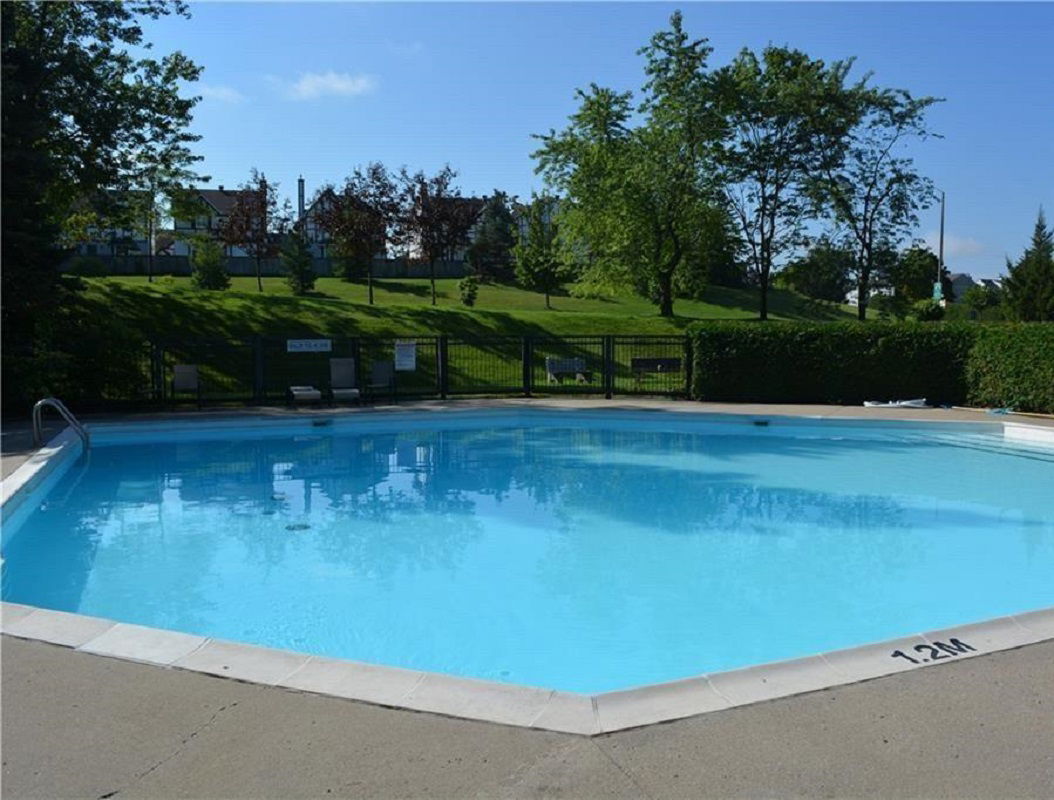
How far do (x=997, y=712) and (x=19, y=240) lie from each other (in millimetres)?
17825

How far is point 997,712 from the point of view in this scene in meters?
4.14

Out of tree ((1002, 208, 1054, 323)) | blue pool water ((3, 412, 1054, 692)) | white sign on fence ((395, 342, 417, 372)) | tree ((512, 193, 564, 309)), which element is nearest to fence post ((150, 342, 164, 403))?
blue pool water ((3, 412, 1054, 692))

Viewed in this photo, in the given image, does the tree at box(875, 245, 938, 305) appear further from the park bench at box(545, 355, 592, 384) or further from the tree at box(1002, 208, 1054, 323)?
the park bench at box(545, 355, 592, 384)

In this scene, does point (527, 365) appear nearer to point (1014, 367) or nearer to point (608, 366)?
point (608, 366)

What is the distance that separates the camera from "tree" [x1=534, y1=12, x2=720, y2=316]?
106 ft

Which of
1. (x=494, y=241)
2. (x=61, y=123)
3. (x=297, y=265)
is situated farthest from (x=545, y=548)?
(x=494, y=241)

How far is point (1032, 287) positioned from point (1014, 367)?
27.7m

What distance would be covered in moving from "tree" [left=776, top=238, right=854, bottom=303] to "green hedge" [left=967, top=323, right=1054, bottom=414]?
50.1 ft

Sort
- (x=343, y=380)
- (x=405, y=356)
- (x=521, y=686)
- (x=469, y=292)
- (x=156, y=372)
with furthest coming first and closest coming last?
(x=469, y=292), (x=405, y=356), (x=343, y=380), (x=156, y=372), (x=521, y=686)

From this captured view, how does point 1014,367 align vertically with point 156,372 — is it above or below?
above

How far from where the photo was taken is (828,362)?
21.4m

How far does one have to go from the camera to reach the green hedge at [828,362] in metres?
20.9

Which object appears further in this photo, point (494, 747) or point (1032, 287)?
point (1032, 287)

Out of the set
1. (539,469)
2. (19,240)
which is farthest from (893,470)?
(19,240)
